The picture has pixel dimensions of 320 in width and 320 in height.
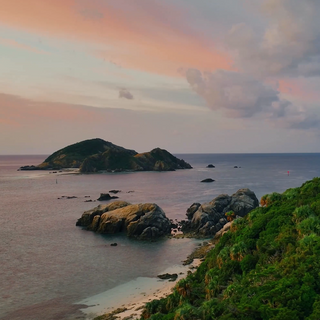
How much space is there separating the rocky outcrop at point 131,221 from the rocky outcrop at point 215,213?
532cm

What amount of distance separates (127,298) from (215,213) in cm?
3459

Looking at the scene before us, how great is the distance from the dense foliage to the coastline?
222 inches

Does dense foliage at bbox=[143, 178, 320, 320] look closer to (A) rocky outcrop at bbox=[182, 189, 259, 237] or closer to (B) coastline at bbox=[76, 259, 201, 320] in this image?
(B) coastline at bbox=[76, 259, 201, 320]

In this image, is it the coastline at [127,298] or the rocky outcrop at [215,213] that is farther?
the rocky outcrop at [215,213]

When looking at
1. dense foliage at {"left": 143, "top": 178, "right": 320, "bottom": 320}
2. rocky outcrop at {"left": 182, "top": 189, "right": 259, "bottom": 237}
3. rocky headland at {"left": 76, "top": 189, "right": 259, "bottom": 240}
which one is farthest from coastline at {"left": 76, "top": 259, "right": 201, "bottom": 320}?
rocky outcrop at {"left": 182, "top": 189, "right": 259, "bottom": 237}

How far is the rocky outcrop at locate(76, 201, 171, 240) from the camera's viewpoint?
5775cm

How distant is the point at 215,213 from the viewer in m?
63.7

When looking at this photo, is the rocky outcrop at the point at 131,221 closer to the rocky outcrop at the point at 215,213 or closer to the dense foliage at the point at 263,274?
the rocky outcrop at the point at 215,213

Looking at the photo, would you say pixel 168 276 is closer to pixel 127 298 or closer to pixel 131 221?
pixel 127 298

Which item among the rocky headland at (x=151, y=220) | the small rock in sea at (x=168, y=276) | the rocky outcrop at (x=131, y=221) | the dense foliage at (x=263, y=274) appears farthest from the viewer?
the rocky headland at (x=151, y=220)

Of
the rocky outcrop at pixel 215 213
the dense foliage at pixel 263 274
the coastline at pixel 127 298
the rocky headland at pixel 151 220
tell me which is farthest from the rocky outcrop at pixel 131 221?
the dense foliage at pixel 263 274

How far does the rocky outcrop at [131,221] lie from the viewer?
57.8m

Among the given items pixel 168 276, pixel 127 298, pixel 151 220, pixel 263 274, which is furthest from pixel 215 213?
pixel 263 274

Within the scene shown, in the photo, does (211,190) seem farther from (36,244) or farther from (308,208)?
(308,208)
